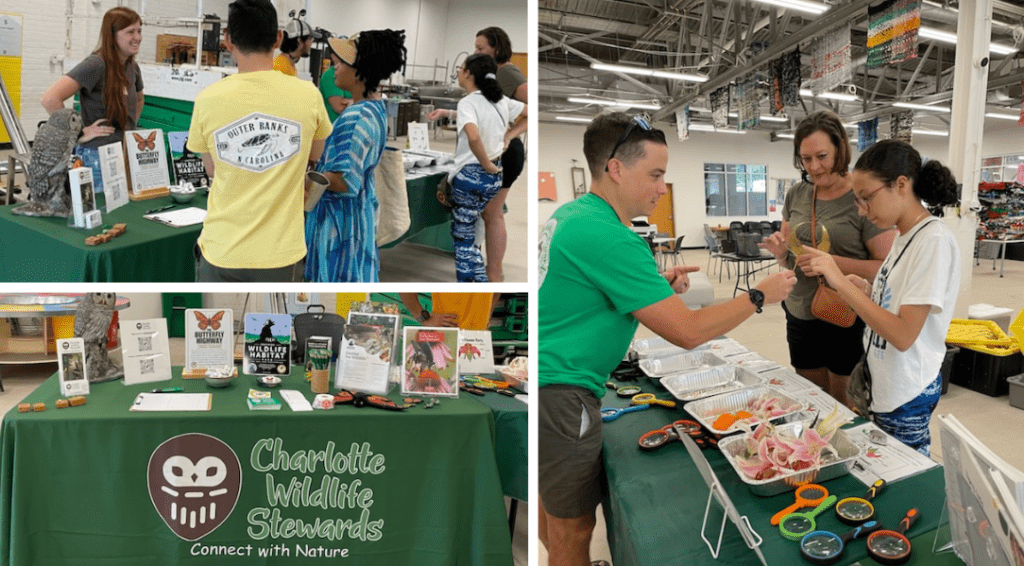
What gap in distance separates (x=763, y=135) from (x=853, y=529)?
65.9 ft

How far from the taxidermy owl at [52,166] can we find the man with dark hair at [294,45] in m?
0.47

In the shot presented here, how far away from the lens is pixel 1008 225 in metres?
10.8

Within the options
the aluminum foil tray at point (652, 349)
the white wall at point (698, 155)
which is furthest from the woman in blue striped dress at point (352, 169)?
the white wall at point (698, 155)

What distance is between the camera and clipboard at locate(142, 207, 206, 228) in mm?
1938

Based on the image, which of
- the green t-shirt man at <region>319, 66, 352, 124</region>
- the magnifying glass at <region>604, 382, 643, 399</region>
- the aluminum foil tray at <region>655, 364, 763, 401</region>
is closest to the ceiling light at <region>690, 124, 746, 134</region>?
the aluminum foil tray at <region>655, 364, 763, 401</region>

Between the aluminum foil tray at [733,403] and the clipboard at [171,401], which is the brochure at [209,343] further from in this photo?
the aluminum foil tray at [733,403]

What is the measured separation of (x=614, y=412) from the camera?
1.87 m

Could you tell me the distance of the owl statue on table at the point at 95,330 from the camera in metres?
2.13

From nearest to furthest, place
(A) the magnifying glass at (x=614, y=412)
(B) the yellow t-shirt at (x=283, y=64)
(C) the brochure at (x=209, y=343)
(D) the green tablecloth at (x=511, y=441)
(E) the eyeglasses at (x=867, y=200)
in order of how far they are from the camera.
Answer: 1. (B) the yellow t-shirt at (x=283, y=64)
2. (E) the eyeglasses at (x=867, y=200)
3. (A) the magnifying glass at (x=614, y=412)
4. (D) the green tablecloth at (x=511, y=441)
5. (C) the brochure at (x=209, y=343)

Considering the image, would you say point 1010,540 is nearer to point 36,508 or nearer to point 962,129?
point 36,508

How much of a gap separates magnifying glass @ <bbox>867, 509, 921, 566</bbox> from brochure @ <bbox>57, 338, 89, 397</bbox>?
82.8 inches

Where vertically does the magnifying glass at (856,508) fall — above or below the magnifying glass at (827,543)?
above

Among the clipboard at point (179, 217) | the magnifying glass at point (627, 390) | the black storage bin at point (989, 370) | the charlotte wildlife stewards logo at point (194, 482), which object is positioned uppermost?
the clipboard at point (179, 217)

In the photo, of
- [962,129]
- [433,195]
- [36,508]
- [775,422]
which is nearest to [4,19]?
[36,508]
